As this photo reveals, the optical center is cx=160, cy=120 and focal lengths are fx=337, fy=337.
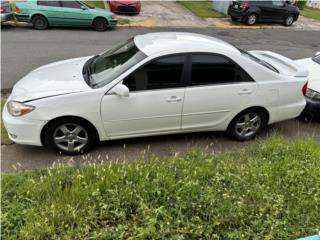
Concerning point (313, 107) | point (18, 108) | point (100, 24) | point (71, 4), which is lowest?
point (313, 107)

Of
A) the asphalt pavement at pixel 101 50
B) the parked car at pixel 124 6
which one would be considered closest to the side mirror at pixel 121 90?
the asphalt pavement at pixel 101 50

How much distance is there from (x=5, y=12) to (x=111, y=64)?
9575 mm

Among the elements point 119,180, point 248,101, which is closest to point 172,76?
point 248,101

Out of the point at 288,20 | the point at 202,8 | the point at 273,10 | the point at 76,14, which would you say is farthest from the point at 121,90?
the point at 202,8

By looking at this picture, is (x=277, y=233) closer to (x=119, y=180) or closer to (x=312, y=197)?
(x=312, y=197)

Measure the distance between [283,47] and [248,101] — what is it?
8879 millimetres

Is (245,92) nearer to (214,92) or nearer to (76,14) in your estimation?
(214,92)

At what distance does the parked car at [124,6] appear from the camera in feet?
54.0

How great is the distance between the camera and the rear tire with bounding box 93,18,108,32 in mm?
13547

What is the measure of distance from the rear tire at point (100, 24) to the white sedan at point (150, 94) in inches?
352

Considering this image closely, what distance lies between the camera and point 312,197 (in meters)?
3.58

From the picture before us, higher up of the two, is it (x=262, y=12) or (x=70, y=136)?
(x=262, y=12)

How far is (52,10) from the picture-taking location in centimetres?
1295

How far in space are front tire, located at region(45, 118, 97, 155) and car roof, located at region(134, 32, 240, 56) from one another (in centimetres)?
132
